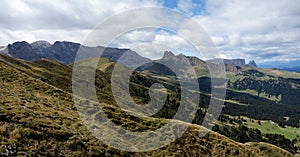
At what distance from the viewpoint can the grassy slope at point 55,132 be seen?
3181cm

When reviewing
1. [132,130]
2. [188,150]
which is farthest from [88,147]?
[188,150]

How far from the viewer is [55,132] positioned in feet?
121

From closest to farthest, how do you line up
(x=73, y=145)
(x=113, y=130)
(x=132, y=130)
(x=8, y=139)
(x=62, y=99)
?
(x=8, y=139) → (x=73, y=145) → (x=113, y=130) → (x=132, y=130) → (x=62, y=99)

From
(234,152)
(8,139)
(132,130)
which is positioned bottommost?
(234,152)

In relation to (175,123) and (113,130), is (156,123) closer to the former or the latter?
(175,123)

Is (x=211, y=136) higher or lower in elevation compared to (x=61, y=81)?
lower

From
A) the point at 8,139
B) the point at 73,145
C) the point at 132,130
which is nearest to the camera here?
the point at 8,139

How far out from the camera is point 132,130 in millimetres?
59781

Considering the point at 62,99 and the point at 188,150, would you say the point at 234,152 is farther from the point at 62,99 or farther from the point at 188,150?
the point at 62,99

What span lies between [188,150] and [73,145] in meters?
29.8

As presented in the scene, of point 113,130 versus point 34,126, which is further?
point 113,130

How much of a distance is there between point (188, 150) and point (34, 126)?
33.6 meters

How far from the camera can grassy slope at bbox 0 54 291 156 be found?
31812 mm

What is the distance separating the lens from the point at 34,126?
36750 millimetres
